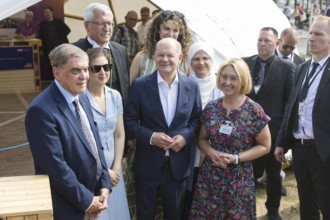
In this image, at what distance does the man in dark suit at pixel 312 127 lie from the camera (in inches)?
121

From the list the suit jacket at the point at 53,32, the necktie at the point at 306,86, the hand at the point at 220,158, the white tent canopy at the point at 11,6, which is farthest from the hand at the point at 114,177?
the suit jacket at the point at 53,32

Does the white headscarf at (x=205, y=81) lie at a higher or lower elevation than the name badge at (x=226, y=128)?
higher

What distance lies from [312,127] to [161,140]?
1.19 metres

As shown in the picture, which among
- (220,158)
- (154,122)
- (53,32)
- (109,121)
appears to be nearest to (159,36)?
(154,122)

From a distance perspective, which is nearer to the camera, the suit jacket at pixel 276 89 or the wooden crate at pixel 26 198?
the wooden crate at pixel 26 198

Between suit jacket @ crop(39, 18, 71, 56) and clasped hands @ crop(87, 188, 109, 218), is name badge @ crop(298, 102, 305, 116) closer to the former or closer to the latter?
clasped hands @ crop(87, 188, 109, 218)

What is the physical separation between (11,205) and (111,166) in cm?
98

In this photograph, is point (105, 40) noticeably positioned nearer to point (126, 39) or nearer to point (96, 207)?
point (96, 207)

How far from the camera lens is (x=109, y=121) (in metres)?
2.99

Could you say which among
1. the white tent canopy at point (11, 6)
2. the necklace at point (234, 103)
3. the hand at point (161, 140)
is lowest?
the hand at point (161, 140)

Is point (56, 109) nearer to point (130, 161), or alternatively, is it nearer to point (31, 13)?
point (130, 161)

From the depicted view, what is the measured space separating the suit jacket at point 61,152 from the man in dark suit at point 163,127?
2.12 feet

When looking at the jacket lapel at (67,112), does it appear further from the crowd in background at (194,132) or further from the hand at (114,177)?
the hand at (114,177)

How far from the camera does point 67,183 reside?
2.35 meters
